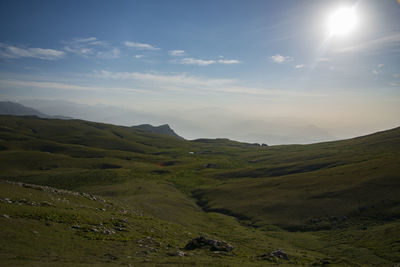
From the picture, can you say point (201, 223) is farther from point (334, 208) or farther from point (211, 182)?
point (211, 182)

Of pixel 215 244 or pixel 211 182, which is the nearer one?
pixel 215 244

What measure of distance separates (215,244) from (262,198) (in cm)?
4827

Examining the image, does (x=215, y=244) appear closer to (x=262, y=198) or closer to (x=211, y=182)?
(x=262, y=198)

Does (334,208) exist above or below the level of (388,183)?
below

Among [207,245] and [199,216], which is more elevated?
[207,245]

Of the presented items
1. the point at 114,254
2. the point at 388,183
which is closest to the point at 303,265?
the point at 114,254

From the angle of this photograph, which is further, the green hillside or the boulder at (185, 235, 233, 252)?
the boulder at (185, 235, 233, 252)

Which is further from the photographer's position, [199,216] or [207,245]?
[199,216]

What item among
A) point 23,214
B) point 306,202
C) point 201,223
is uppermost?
point 23,214

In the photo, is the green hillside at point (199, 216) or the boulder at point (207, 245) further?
the boulder at point (207, 245)

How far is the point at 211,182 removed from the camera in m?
108

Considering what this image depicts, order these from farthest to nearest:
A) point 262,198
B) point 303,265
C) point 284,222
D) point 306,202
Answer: point 262,198
point 306,202
point 284,222
point 303,265

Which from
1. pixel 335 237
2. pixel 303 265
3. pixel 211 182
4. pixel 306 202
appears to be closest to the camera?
pixel 303 265

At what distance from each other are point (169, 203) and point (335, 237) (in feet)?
132
